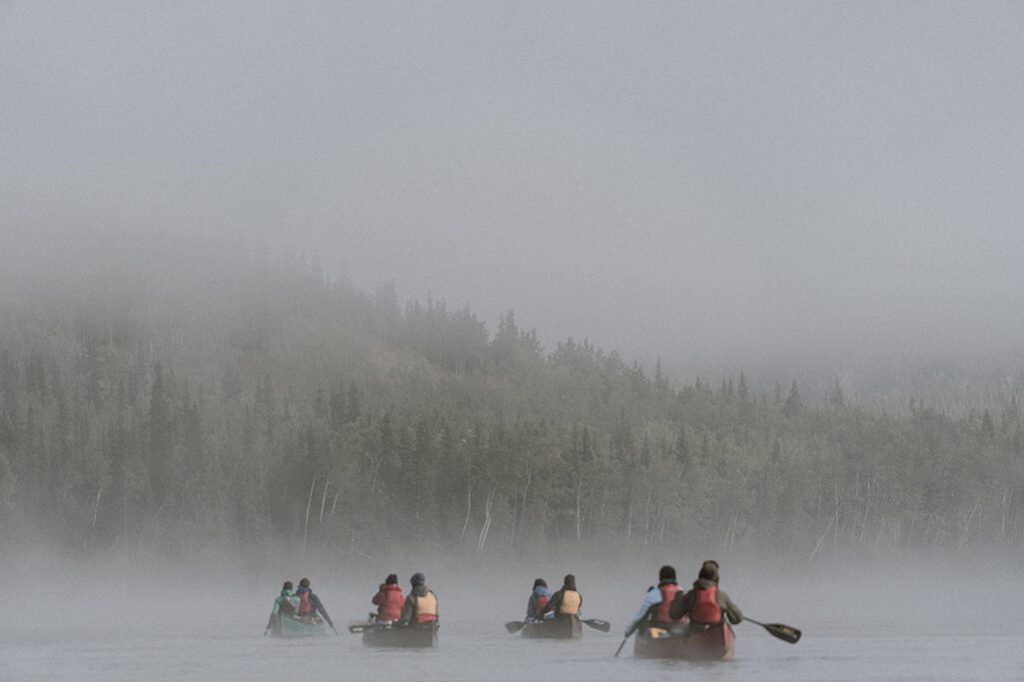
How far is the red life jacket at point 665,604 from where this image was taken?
4731 centimetres

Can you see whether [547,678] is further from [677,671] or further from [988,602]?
[988,602]

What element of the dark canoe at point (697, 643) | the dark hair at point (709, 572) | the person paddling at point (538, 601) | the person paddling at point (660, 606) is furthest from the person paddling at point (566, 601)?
the dark hair at point (709, 572)

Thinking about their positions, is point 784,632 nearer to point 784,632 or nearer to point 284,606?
point 784,632

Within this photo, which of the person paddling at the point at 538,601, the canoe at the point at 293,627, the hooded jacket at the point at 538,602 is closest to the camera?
the person paddling at the point at 538,601

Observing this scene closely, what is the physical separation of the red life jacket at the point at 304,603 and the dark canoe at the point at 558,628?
11.0m

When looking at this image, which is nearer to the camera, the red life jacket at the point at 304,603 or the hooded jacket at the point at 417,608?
the hooded jacket at the point at 417,608

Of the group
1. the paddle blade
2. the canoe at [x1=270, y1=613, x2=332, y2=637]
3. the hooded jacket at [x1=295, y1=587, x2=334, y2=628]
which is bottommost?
the canoe at [x1=270, y1=613, x2=332, y2=637]

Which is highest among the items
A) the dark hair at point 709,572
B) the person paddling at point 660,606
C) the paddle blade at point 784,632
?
the dark hair at point 709,572

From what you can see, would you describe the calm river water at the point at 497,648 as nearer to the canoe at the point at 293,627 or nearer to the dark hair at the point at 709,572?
the canoe at the point at 293,627

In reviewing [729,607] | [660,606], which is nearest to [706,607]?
[729,607]

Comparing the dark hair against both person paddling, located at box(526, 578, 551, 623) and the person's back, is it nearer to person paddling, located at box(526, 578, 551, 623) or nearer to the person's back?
person paddling, located at box(526, 578, 551, 623)

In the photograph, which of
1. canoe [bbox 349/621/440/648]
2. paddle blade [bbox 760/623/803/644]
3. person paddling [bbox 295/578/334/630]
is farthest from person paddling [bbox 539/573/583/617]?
paddle blade [bbox 760/623/803/644]

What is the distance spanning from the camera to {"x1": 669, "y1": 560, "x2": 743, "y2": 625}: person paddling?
143 ft

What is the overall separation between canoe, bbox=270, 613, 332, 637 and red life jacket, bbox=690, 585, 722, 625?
2909 cm
